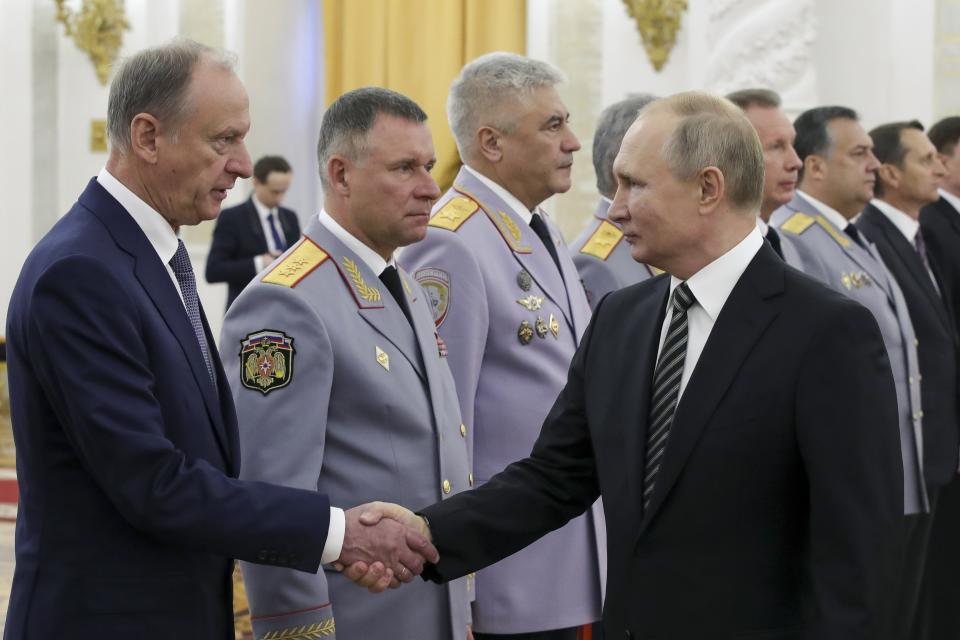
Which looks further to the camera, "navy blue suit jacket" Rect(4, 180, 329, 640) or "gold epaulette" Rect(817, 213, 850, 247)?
"gold epaulette" Rect(817, 213, 850, 247)

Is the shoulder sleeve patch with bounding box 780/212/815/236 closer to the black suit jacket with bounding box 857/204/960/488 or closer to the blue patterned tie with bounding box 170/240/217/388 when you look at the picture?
the black suit jacket with bounding box 857/204/960/488

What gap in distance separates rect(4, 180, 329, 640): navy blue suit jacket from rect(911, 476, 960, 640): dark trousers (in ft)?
10.8

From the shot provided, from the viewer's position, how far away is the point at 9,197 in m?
8.75

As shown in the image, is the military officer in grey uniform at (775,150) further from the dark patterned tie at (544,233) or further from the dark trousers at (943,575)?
the dark trousers at (943,575)

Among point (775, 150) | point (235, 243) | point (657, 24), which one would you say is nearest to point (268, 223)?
point (235, 243)

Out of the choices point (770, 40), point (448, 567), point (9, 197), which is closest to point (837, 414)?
point (448, 567)

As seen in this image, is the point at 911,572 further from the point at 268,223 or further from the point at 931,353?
the point at 268,223

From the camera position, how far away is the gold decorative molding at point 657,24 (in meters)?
7.24

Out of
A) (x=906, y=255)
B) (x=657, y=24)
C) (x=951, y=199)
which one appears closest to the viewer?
(x=906, y=255)

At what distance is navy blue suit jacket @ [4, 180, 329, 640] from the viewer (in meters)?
1.89

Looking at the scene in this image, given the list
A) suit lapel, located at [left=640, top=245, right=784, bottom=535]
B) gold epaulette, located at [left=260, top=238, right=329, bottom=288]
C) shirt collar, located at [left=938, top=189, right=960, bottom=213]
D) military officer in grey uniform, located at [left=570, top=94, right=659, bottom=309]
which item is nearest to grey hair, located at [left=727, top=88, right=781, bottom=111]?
military officer in grey uniform, located at [left=570, top=94, right=659, bottom=309]

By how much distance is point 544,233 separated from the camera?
328 cm

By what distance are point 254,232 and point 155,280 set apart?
5743 mm

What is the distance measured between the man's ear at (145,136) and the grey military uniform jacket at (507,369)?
979 mm
